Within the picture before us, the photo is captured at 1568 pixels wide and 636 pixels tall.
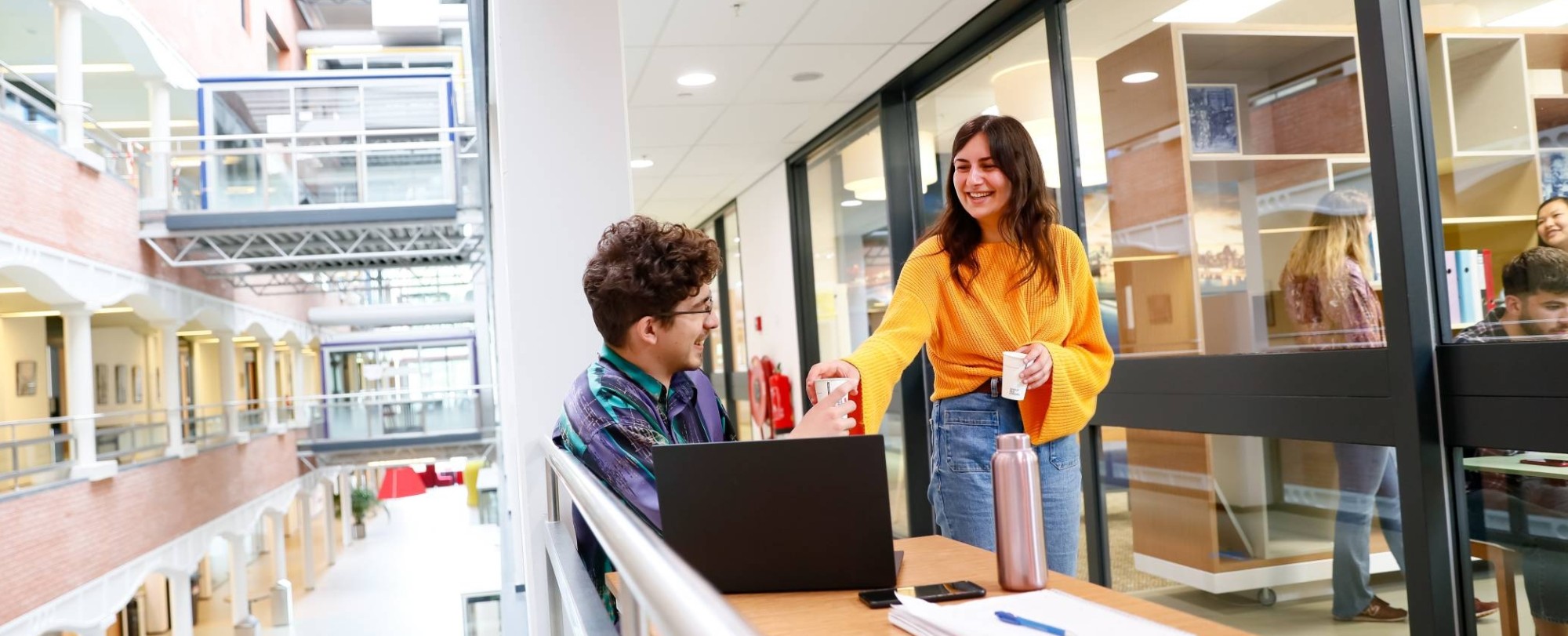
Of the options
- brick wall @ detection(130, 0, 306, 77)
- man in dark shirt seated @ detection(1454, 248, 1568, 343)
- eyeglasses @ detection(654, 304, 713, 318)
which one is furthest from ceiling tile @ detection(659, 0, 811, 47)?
brick wall @ detection(130, 0, 306, 77)

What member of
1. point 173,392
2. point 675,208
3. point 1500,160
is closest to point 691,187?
point 675,208

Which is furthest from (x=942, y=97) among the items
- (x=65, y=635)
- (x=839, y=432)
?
(x=65, y=635)

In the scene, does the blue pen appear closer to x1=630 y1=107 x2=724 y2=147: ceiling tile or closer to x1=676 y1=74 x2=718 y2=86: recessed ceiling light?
x1=676 y1=74 x2=718 y2=86: recessed ceiling light

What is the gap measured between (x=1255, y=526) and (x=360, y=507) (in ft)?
115

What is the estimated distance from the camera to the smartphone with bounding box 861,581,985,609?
1184mm

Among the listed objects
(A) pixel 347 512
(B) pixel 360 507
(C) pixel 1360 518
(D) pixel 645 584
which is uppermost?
(D) pixel 645 584

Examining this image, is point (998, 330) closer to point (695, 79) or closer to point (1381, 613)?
point (1381, 613)

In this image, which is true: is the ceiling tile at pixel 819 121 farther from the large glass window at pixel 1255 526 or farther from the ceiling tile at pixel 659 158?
the large glass window at pixel 1255 526

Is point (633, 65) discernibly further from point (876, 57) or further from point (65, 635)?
point (65, 635)

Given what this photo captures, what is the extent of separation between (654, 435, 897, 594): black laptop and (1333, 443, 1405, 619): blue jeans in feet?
7.01

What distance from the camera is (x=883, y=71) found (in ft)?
18.5

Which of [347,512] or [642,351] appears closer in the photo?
[642,351]

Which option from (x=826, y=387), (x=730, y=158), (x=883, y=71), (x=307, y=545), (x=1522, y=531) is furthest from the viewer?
(x=307, y=545)

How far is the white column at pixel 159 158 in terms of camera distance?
14.6 meters
